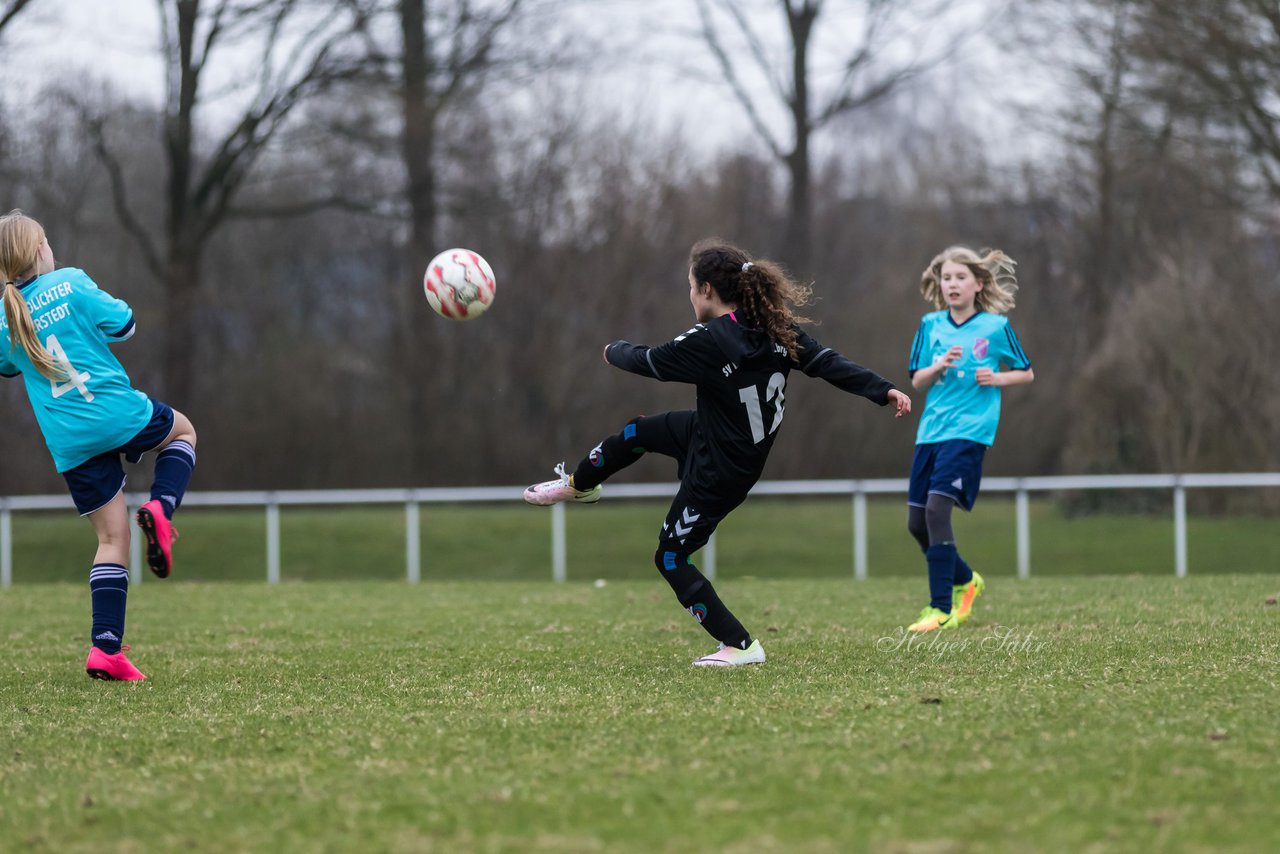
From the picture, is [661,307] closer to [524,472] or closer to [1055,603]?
[524,472]

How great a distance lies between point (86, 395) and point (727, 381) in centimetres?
263

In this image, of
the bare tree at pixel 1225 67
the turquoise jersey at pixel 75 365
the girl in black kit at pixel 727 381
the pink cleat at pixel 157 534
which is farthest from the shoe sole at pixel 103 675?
the bare tree at pixel 1225 67

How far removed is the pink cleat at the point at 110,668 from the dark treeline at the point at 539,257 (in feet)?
48.6

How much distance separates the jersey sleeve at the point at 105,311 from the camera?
18.4 feet

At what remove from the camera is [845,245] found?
3183 centimetres

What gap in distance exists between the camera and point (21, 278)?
5648 millimetres

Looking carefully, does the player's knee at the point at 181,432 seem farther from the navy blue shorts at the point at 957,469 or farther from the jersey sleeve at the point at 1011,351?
the jersey sleeve at the point at 1011,351

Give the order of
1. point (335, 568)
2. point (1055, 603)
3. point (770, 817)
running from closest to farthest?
1. point (770, 817)
2. point (1055, 603)
3. point (335, 568)

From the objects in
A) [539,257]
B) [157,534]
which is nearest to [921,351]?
[157,534]

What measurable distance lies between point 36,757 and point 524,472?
2050cm

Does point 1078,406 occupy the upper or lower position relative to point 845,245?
lower

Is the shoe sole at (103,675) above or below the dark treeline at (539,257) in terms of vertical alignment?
below

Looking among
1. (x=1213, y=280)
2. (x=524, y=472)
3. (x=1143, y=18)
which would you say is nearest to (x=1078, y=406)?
(x=1213, y=280)

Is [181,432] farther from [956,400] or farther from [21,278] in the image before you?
[956,400]
